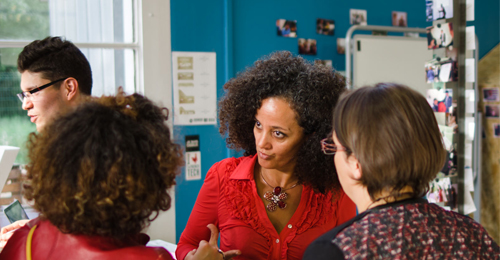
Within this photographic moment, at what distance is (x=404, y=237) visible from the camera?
865 mm

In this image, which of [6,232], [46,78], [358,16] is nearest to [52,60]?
[46,78]

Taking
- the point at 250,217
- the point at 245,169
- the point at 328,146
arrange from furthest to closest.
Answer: the point at 245,169 < the point at 250,217 < the point at 328,146

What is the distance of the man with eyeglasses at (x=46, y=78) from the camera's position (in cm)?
173

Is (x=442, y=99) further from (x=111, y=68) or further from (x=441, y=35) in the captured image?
(x=111, y=68)

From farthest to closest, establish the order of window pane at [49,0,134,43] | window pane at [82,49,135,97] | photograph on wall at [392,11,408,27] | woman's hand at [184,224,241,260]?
photograph on wall at [392,11,408,27] < window pane at [82,49,135,97] < window pane at [49,0,134,43] < woman's hand at [184,224,241,260]

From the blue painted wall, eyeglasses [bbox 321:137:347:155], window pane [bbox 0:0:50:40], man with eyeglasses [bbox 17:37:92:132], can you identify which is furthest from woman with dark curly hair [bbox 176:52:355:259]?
window pane [bbox 0:0:50:40]

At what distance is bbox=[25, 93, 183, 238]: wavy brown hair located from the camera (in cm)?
86

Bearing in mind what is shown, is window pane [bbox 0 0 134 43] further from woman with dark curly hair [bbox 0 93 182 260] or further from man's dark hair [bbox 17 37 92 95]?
woman with dark curly hair [bbox 0 93 182 260]

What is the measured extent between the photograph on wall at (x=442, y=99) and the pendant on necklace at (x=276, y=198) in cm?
105

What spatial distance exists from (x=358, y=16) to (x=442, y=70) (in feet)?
6.08

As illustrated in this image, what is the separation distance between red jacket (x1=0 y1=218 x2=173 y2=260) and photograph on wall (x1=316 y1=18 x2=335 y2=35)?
10.1 feet

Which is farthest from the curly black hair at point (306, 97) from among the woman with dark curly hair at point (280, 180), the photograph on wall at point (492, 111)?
the photograph on wall at point (492, 111)

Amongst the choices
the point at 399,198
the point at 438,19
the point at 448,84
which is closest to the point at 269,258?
the point at 399,198

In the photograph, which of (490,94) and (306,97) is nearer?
(306,97)
